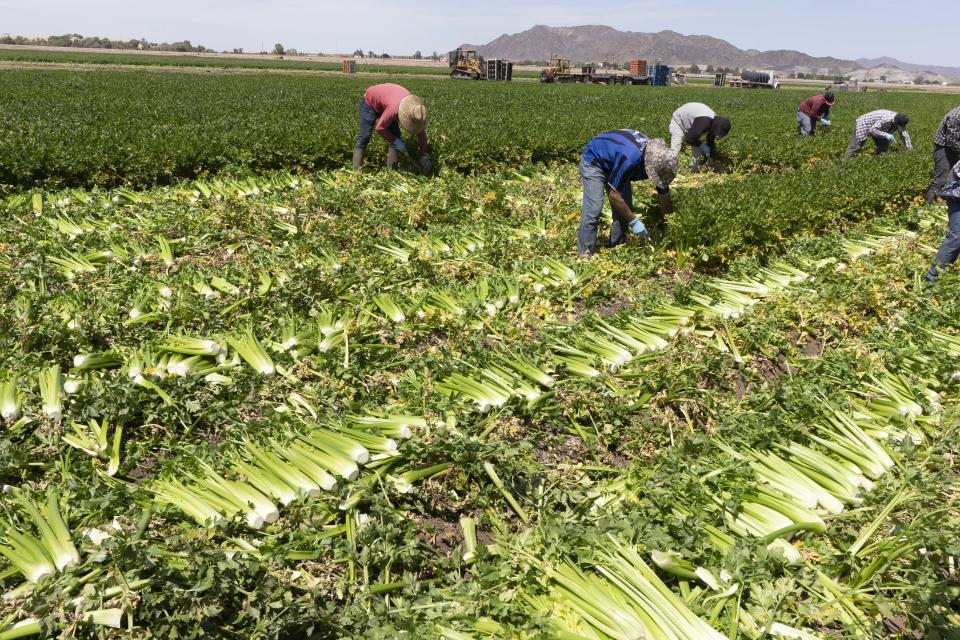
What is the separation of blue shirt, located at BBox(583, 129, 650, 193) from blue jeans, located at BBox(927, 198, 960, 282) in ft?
11.1

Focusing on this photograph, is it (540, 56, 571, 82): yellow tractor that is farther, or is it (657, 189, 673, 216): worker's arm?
(540, 56, 571, 82): yellow tractor

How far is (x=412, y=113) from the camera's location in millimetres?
8711

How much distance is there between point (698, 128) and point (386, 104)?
19.2 feet

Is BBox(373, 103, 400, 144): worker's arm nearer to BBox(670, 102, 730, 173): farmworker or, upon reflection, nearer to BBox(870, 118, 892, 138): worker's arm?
BBox(670, 102, 730, 173): farmworker

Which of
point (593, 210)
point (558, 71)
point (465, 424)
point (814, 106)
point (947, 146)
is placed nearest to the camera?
point (465, 424)

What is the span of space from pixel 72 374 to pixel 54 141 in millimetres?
7943

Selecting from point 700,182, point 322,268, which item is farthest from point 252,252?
point 700,182

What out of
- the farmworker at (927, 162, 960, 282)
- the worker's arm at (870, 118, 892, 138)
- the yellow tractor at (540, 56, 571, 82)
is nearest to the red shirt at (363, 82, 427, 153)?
the farmworker at (927, 162, 960, 282)

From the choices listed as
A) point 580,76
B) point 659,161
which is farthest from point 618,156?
point 580,76

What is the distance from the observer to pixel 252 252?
6.31 meters

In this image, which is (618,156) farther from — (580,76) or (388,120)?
(580,76)

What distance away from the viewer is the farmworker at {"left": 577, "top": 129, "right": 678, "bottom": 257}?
6.33m

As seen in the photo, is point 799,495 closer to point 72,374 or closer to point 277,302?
point 277,302

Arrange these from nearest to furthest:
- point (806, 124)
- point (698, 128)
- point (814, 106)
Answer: point (698, 128) → point (814, 106) → point (806, 124)
